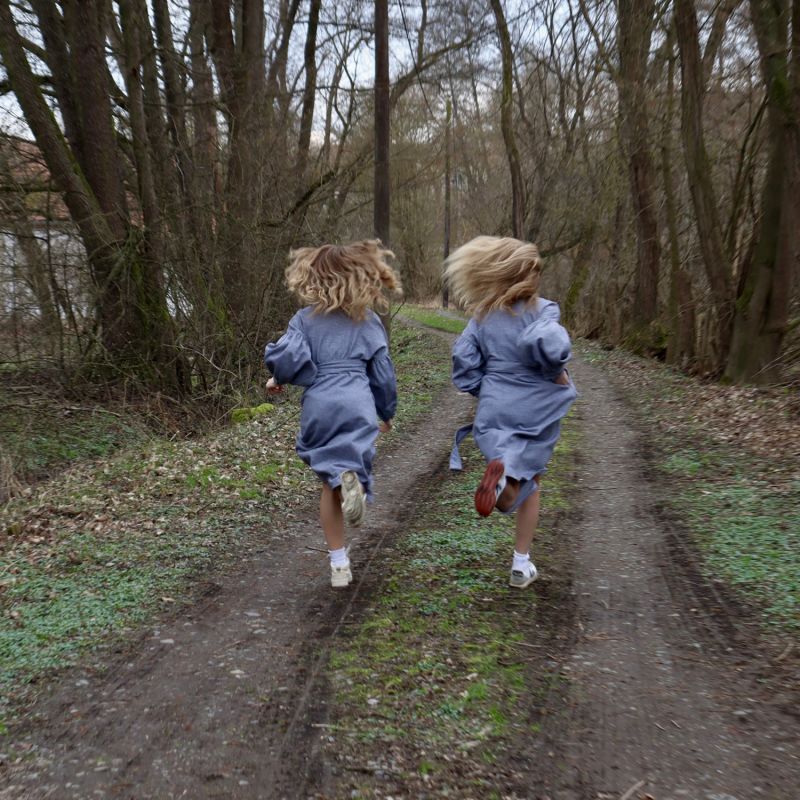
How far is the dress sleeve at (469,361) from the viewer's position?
4566 millimetres

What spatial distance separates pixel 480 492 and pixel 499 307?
109cm

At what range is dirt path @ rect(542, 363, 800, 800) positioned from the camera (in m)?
2.71

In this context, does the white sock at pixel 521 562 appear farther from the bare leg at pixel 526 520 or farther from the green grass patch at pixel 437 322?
the green grass patch at pixel 437 322

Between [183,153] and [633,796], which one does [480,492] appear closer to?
[633,796]

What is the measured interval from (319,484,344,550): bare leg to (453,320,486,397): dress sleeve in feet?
3.25

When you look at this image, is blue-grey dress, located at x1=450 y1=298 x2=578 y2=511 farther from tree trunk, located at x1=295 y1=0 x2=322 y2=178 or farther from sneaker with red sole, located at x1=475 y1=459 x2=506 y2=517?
tree trunk, located at x1=295 y1=0 x2=322 y2=178

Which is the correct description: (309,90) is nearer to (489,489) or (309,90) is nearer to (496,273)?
(496,273)

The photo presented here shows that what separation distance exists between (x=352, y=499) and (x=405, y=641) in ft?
2.78

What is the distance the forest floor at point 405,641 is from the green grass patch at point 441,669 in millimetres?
15

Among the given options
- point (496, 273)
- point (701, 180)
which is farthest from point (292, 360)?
point (701, 180)

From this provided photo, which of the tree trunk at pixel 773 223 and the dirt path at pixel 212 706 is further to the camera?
the tree trunk at pixel 773 223

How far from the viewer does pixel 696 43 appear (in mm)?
12766

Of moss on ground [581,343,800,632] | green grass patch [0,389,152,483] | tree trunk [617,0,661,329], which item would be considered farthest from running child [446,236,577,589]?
tree trunk [617,0,661,329]

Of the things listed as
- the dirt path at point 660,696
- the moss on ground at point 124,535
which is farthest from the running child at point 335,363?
the dirt path at point 660,696
